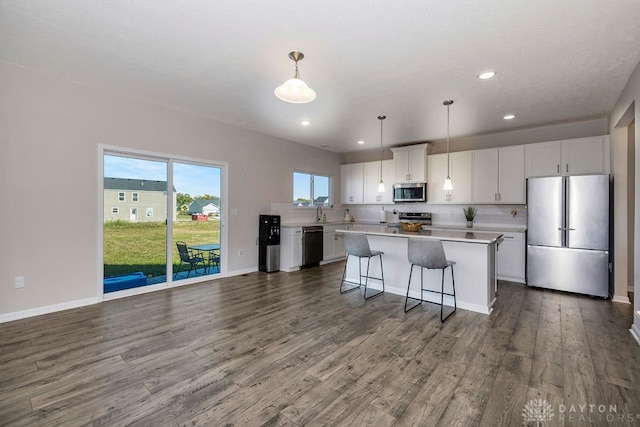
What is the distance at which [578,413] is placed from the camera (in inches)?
69.9

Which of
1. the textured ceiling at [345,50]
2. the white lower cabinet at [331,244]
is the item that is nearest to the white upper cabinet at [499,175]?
the textured ceiling at [345,50]

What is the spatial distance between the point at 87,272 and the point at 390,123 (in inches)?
191

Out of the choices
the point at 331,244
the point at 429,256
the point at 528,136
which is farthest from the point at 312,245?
the point at 528,136

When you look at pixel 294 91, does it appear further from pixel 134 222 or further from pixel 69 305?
pixel 69 305

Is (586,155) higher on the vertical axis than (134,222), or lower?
higher

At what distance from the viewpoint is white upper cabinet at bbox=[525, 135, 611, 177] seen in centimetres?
432

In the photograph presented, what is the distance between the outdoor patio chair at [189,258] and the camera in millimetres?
4641

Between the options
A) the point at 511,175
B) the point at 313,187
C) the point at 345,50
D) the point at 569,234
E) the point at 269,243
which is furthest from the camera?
the point at 313,187

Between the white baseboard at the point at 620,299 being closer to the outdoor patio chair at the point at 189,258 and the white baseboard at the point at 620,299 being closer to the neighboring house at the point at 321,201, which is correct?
the neighboring house at the point at 321,201

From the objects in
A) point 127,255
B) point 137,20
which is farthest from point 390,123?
point 127,255

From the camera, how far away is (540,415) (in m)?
1.76

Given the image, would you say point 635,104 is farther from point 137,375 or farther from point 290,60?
point 137,375

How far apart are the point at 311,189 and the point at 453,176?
10.1ft

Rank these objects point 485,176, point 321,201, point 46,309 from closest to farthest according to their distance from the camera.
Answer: point 46,309
point 485,176
point 321,201
